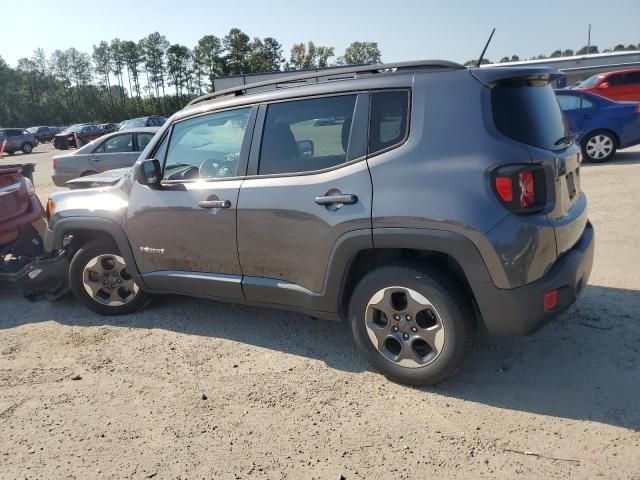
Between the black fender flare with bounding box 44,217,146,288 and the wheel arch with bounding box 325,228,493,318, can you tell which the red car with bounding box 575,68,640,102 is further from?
the black fender flare with bounding box 44,217,146,288

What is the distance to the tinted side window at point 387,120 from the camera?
3.08 metres

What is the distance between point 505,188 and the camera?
273cm

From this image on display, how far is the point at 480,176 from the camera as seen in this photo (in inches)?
109

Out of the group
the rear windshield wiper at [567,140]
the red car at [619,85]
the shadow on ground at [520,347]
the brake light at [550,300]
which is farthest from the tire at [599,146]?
the brake light at [550,300]

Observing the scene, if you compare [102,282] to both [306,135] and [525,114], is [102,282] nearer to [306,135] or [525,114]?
[306,135]

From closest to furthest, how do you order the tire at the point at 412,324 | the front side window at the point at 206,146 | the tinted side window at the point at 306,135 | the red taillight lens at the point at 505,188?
1. the red taillight lens at the point at 505,188
2. the tire at the point at 412,324
3. the tinted side window at the point at 306,135
4. the front side window at the point at 206,146

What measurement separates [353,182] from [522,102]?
1.06 m

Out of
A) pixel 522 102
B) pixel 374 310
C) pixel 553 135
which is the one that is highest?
pixel 522 102

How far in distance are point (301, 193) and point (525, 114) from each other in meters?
1.40

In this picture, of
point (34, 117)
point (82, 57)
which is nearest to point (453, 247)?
point (34, 117)

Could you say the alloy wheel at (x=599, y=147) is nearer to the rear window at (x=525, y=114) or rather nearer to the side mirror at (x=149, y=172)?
the rear window at (x=525, y=114)

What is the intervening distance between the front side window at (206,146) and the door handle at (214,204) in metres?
0.22

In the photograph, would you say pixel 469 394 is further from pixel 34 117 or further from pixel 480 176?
pixel 34 117

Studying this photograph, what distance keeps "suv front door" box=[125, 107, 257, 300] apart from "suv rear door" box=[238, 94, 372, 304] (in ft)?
0.45
